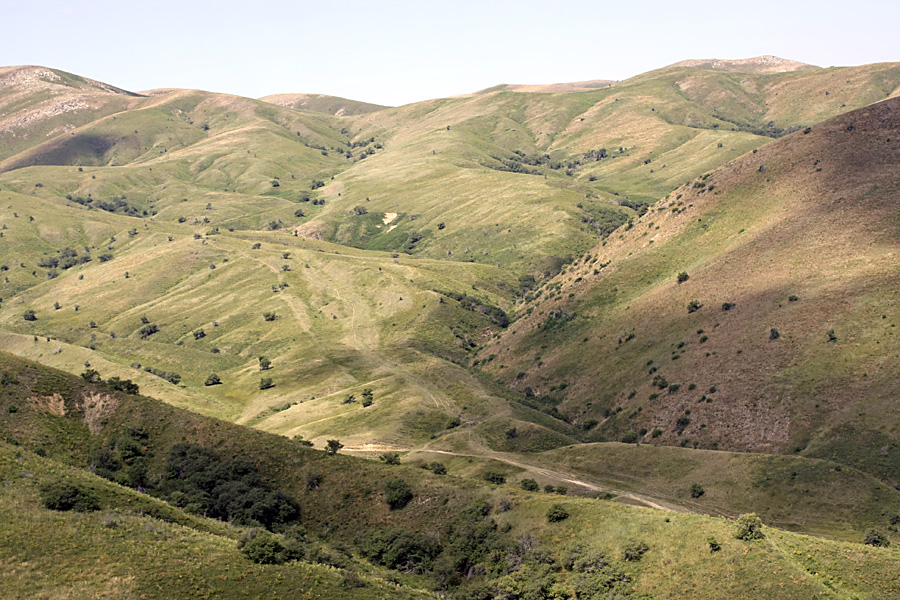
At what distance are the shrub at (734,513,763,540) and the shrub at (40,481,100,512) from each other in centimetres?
5632

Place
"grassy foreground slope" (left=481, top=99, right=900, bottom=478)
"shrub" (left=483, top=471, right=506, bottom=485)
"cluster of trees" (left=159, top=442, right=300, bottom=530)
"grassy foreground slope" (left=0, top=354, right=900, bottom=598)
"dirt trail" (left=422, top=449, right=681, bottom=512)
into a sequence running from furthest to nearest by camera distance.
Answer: "grassy foreground slope" (left=481, top=99, right=900, bottom=478), "shrub" (left=483, top=471, right=506, bottom=485), "dirt trail" (left=422, top=449, right=681, bottom=512), "cluster of trees" (left=159, top=442, right=300, bottom=530), "grassy foreground slope" (left=0, top=354, right=900, bottom=598)

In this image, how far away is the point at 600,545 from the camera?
2504 inches

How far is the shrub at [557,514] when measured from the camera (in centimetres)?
6875

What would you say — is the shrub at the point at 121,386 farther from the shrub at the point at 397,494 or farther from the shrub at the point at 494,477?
the shrub at the point at 494,477

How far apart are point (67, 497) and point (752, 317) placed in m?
113

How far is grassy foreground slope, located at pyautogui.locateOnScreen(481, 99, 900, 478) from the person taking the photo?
104m

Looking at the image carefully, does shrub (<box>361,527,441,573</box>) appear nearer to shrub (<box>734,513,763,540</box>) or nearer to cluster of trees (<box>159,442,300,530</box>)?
cluster of trees (<box>159,442,300,530</box>)

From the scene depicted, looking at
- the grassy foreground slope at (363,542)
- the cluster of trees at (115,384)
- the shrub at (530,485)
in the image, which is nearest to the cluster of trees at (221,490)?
the grassy foreground slope at (363,542)

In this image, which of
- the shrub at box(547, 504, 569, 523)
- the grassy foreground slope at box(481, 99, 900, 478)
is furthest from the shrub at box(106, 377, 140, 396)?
the grassy foreground slope at box(481, 99, 900, 478)

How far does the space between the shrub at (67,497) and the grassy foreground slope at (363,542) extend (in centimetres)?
110

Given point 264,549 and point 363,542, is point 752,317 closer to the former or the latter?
point 363,542

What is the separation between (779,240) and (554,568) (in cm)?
11083

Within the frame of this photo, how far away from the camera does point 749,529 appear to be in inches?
2314

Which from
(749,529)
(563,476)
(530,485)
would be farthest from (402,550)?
(563,476)
